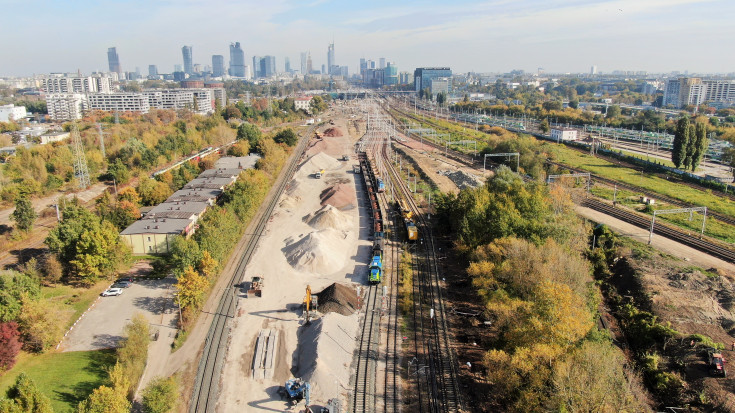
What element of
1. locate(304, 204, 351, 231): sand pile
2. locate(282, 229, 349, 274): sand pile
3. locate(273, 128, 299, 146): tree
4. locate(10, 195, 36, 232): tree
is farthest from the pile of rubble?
locate(10, 195, 36, 232): tree

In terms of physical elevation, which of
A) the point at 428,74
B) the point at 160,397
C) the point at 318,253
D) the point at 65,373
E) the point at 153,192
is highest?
the point at 428,74

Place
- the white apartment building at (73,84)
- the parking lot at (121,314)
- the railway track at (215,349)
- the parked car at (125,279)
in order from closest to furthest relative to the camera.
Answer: the railway track at (215,349), the parking lot at (121,314), the parked car at (125,279), the white apartment building at (73,84)

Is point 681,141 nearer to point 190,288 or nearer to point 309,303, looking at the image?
point 309,303

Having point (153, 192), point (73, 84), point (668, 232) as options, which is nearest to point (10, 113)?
point (73, 84)

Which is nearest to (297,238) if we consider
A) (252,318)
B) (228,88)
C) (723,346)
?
(252,318)

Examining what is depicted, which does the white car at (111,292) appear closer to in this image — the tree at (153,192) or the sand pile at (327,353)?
the sand pile at (327,353)

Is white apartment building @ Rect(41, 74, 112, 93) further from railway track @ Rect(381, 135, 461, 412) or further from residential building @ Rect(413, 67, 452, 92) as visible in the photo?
railway track @ Rect(381, 135, 461, 412)

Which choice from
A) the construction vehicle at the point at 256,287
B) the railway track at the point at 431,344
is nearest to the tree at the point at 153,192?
the construction vehicle at the point at 256,287
